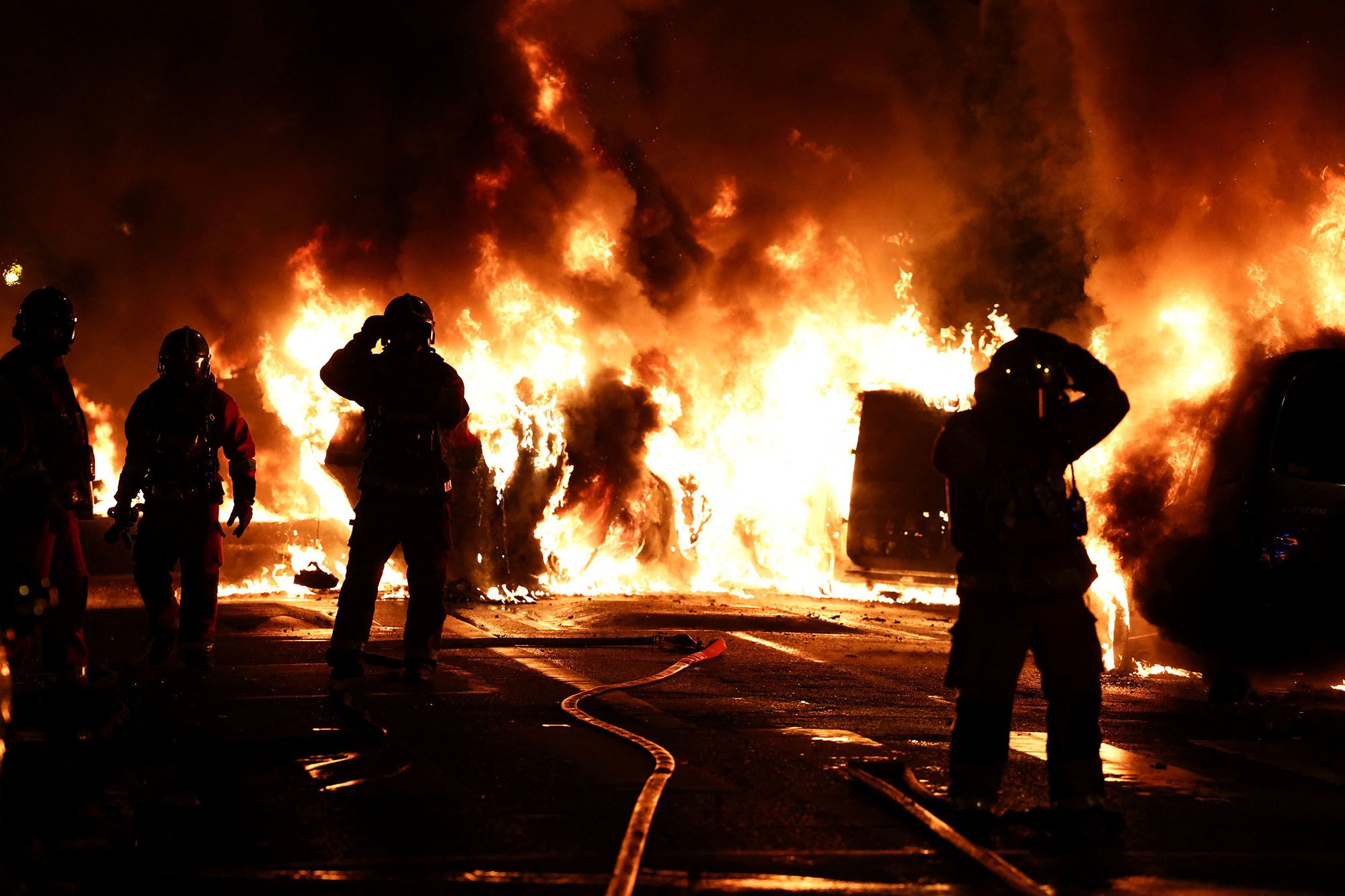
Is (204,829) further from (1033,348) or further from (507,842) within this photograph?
(1033,348)

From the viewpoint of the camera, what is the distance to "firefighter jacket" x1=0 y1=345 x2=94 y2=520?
598cm

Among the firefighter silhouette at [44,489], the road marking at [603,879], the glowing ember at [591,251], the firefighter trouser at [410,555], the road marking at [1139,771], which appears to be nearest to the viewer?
the road marking at [603,879]

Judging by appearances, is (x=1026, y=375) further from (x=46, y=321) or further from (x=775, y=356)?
(x=775, y=356)

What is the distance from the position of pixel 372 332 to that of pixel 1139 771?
4.53 m

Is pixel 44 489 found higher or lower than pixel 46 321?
lower

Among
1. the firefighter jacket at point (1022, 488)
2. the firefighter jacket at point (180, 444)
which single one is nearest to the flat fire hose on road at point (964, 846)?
the firefighter jacket at point (1022, 488)

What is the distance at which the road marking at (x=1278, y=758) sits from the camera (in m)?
5.41

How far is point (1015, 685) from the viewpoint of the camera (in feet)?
14.4

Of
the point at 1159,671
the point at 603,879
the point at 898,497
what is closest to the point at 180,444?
the point at 603,879

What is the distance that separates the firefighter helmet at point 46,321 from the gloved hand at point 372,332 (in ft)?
4.88

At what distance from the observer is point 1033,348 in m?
4.61

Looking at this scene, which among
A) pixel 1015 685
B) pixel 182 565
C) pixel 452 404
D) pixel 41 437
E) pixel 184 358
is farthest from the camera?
pixel 184 358

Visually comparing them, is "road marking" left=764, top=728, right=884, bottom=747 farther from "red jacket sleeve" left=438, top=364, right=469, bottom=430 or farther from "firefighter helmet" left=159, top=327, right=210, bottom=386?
"firefighter helmet" left=159, top=327, right=210, bottom=386

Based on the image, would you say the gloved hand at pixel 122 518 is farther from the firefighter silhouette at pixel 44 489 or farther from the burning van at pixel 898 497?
the burning van at pixel 898 497
